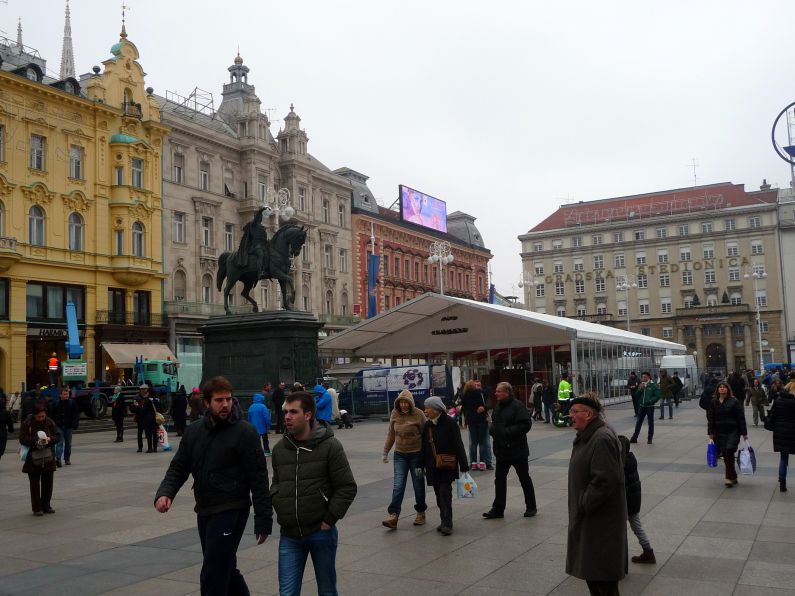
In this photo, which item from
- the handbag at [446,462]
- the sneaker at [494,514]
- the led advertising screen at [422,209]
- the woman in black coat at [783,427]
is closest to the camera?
the handbag at [446,462]

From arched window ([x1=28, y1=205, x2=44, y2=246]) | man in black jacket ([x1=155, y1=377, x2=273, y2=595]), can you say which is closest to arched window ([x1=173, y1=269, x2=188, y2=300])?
arched window ([x1=28, y1=205, x2=44, y2=246])

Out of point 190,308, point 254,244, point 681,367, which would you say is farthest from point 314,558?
point 681,367

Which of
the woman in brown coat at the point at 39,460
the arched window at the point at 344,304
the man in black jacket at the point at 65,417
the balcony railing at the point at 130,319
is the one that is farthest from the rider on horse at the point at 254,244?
the arched window at the point at 344,304

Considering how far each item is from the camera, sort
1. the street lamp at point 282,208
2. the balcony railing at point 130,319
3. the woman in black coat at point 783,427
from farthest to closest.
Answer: the balcony railing at point 130,319
the street lamp at point 282,208
the woman in black coat at point 783,427

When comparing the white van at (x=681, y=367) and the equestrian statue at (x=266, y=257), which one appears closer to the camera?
the equestrian statue at (x=266, y=257)

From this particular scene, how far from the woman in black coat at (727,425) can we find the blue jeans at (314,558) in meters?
8.36

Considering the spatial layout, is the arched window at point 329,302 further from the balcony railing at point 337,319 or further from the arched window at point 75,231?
the arched window at point 75,231

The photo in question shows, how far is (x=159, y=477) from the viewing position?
14.7m

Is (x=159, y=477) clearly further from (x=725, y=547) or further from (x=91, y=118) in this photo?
(x=91, y=118)

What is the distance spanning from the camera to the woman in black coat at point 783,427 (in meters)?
10.9

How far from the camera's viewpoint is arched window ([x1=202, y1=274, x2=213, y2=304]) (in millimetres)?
50625

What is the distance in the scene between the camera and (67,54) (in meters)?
71.3

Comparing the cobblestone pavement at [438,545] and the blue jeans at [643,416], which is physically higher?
the blue jeans at [643,416]

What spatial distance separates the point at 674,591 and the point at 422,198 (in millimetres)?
69097
